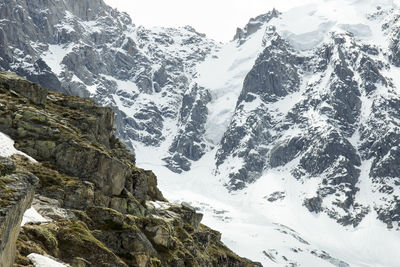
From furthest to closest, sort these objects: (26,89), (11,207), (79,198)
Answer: (26,89), (79,198), (11,207)

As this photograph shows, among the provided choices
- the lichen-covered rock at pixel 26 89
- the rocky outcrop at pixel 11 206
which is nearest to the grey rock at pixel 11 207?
the rocky outcrop at pixel 11 206

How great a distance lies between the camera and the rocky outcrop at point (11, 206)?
21500 millimetres

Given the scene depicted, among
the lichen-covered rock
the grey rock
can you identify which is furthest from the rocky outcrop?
the lichen-covered rock

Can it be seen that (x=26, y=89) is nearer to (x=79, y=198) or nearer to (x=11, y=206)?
(x=79, y=198)

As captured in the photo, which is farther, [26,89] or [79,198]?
[26,89]

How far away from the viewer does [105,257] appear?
1294 inches

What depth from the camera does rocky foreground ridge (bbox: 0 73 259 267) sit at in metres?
28.0

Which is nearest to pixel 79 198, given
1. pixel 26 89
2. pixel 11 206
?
pixel 26 89

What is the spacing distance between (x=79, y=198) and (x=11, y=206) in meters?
22.9

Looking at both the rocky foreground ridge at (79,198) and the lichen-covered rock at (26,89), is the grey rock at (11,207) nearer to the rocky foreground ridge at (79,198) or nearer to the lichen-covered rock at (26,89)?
the rocky foreground ridge at (79,198)

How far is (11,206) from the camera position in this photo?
2197cm

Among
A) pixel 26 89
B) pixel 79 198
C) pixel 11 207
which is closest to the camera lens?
pixel 11 207

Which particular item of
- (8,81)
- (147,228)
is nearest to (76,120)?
(8,81)

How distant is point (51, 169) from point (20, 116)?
7.69 m
